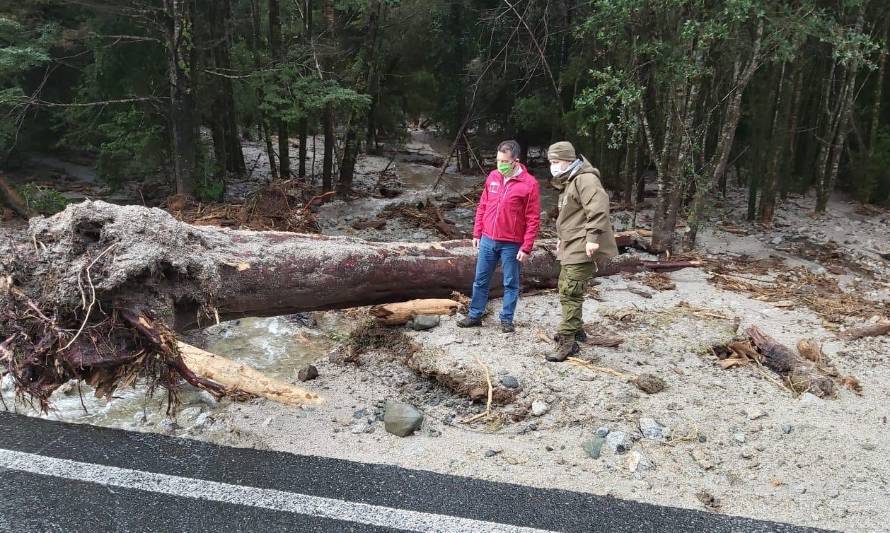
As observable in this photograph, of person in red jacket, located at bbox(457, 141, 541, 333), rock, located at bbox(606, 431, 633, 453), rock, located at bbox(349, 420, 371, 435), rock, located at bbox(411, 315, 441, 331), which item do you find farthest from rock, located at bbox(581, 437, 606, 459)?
rock, located at bbox(411, 315, 441, 331)

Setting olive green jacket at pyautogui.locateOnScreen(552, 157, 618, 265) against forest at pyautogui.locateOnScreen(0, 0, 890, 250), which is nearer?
olive green jacket at pyautogui.locateOnScreen(552, 157, 618, 265)

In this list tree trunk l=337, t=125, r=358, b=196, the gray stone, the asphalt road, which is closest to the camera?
the asphalt road

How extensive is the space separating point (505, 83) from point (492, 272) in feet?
35.4

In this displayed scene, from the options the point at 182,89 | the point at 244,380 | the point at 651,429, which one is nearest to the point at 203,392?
the point at 244,380

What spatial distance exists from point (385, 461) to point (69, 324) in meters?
2.18

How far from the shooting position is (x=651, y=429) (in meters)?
4.09

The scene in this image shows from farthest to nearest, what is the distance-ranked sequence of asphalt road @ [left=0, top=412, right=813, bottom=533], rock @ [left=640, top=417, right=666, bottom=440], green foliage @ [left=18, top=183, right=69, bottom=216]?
green foliage @ [left=18, top=183, right=69, bottom=216], rock @ [left=640, top=417, right=666, bottom=440], asphalt road @ [left=0, top=412, right=813, bottom=533]

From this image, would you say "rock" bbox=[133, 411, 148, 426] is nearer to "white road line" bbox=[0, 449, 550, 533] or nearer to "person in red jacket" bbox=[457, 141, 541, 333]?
"white road line" bbox=[0, 449, 550, 533]

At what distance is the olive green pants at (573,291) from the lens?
5.05m

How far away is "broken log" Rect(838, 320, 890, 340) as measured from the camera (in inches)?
229

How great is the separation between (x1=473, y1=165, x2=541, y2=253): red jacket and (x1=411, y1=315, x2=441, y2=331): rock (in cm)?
109

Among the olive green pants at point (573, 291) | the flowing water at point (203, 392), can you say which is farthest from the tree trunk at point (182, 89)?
the olive green pants at point (573, 291)

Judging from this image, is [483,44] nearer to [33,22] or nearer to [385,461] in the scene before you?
[33,22]

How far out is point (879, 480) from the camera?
11.5 feet
